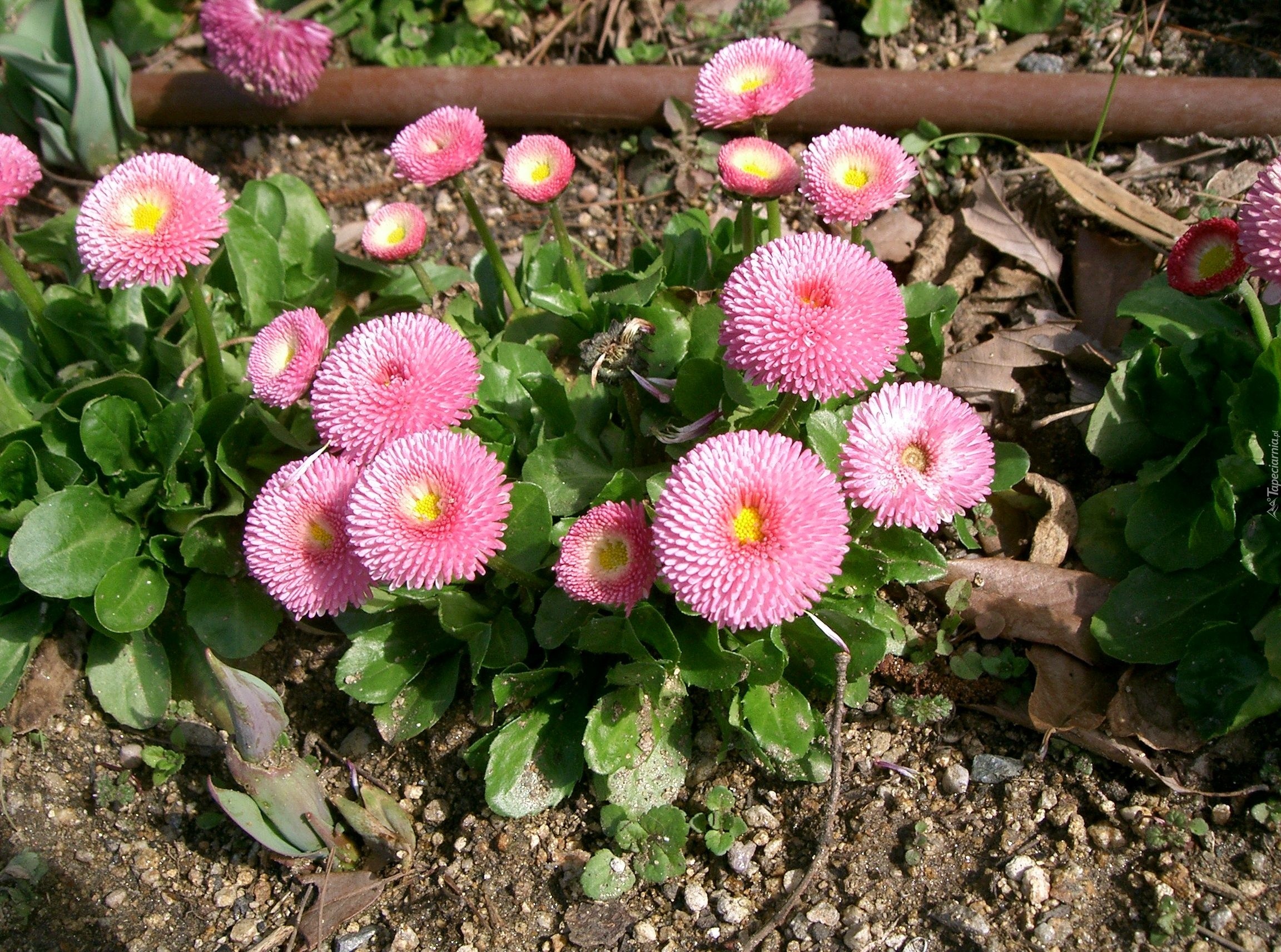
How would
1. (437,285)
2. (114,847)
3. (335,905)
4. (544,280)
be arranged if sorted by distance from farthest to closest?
1. (437,285)
2. (544,280)
3. (114,847)
4. (335,905)

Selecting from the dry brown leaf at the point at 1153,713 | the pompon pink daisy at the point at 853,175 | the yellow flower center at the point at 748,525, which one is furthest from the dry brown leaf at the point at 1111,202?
the yellow flower center at the point at 748,525

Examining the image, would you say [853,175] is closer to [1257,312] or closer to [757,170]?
[757,170]

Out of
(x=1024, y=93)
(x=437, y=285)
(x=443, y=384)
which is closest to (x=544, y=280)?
(x=437, y=285)

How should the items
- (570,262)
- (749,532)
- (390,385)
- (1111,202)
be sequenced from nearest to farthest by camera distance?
(749,532)
(390,385)
(570,262)
(1111,202)

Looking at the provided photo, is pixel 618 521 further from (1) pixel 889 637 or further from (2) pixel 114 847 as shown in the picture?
(2) pixel 114 847

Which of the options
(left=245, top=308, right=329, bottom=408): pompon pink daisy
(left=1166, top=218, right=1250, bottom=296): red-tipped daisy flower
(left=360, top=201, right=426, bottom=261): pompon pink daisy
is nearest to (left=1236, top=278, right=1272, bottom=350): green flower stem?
(left=1166, top=218, right=1250, bottom=296): red-tipped daisy flower

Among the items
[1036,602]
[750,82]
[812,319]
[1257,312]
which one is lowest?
[1036,602]

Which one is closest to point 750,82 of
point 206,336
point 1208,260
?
point 1208,260

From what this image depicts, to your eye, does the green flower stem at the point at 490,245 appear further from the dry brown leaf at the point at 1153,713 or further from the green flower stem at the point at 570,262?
the dry brown leaf at the point at 1153,713

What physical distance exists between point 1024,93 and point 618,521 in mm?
2482

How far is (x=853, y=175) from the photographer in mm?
2535

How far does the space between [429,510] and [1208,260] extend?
2.10 meters

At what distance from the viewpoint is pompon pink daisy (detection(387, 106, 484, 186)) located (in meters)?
2.73

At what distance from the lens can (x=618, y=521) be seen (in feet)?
6.98
